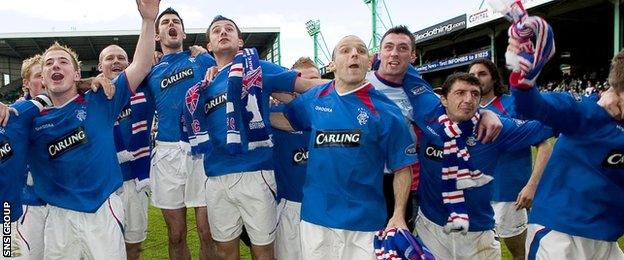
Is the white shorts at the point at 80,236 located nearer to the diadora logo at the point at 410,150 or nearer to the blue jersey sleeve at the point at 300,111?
the blue jersey sleeve at the point at 300,111

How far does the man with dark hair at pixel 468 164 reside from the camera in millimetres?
3707

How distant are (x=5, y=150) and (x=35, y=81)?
1.06m

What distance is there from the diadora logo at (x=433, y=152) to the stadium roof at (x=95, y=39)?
89.5 ft

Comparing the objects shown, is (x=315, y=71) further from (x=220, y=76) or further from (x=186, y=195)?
(x=186, y=195)

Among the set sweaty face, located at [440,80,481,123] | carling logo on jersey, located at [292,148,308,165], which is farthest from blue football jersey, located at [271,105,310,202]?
sweaty face, located at [440,80,481,123]

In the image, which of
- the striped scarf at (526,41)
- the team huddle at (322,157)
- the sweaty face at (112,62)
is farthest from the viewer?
the sweaty face at (112,62)

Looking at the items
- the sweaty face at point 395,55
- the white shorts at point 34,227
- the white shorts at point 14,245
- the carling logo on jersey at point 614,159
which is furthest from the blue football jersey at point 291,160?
the carling logo on jersey at point 614,159

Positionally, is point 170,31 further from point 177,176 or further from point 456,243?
point 456,243

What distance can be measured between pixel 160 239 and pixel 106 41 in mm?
27936

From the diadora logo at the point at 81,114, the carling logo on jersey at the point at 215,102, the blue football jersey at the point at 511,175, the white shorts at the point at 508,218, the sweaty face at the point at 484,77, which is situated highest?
the sweaty face at the point at 484,77

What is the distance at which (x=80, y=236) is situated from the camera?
137 inches

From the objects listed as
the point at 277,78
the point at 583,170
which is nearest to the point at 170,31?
the point at 277,78

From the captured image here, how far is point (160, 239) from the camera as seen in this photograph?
743cm

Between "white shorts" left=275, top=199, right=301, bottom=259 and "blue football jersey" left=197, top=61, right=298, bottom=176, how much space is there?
1.36 feet
